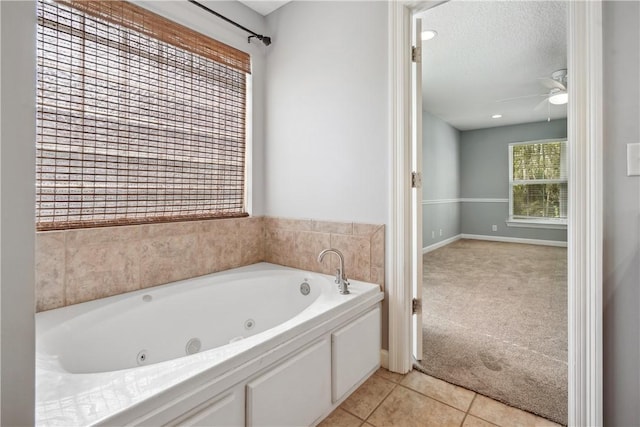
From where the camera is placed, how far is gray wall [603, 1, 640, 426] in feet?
3.94

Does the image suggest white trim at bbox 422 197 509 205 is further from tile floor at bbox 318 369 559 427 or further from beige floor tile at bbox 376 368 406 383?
tile floor at bbox 318 369 559 427

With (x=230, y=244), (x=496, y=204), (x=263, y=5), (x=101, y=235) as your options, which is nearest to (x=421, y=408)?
(x=230, y=244)

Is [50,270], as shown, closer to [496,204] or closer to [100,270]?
[100,270]

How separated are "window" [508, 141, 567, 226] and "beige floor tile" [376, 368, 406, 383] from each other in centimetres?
576

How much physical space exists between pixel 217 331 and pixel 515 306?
2671 mm

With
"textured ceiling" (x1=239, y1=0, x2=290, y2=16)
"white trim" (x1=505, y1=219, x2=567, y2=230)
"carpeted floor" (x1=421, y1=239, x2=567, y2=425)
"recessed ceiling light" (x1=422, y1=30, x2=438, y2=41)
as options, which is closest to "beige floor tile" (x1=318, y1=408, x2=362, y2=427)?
"carpeted floor" (x1=421, y1=239, x2=567, y2=425)

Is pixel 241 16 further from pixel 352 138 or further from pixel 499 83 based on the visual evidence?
pixel 499 83

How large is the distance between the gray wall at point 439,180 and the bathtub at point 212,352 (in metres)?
3.91

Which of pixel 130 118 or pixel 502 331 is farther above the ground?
pixel 130 118

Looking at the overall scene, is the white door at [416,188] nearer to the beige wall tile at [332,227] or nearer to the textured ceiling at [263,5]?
the beige wall tile at [332,227]

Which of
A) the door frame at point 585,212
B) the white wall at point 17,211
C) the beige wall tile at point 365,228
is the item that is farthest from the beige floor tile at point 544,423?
the white wall at point 17,211

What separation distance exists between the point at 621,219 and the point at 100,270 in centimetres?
248

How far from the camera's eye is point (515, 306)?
114 inches

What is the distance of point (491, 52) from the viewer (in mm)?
3234
